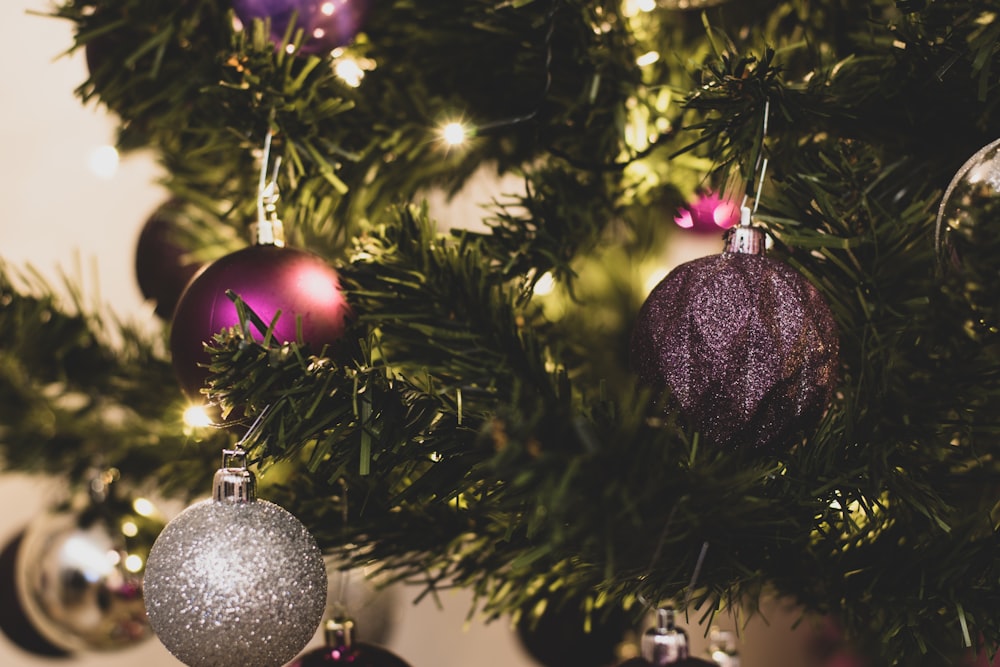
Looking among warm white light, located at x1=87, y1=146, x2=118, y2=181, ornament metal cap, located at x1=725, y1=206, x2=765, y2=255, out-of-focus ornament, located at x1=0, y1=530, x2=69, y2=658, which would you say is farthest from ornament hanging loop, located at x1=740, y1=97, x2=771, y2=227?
warm white light, located at x1=87, y1=146, x2=118, y2=181

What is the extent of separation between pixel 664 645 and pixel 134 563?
41cm

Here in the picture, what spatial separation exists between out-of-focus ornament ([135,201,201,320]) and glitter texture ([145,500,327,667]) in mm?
270

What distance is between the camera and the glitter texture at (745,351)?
311 mm

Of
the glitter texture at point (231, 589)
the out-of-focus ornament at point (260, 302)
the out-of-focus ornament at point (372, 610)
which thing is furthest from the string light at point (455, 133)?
the out-of-focus ornament at point (372, 610)

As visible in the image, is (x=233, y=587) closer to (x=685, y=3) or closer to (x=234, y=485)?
(x=234, y=485)

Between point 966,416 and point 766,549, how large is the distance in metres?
0.10

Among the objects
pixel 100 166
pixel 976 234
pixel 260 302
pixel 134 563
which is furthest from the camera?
pixel 100 166

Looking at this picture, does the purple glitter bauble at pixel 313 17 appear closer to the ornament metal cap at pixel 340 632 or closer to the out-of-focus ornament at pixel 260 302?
the out-of-focus ornament at pixel 260 302

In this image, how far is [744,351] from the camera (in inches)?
12.2

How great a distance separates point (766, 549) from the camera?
310 mm

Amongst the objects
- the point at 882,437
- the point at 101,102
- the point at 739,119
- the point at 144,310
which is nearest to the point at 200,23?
the point at 101,102

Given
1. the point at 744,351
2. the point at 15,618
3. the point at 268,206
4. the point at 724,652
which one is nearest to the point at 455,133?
the point at 268,206

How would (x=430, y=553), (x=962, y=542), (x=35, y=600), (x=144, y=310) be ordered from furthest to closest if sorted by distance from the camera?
(x=144, y=310), (x=35, y=600), (x=430, y=553), (x=962, y=542)

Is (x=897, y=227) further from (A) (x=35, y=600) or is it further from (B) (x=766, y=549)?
(A) (x=35, y=600)
